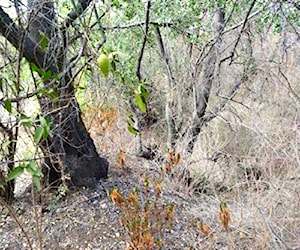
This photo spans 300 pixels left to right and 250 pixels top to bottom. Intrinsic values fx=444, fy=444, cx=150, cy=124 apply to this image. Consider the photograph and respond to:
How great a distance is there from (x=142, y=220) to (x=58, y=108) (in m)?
0.67

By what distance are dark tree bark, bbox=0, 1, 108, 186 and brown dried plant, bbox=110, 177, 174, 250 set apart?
0.38m

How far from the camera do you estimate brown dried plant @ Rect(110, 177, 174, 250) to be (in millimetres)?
1931

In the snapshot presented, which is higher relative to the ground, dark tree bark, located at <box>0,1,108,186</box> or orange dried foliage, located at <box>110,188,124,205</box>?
dark tree bark, located at <box>0,1,108,186</box>

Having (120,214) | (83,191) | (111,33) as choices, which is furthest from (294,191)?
(111,33)

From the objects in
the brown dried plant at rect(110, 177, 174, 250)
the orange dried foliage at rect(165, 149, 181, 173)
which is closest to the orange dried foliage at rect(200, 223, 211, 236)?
the brown dried plant at rect(110, 177, 174, 250)

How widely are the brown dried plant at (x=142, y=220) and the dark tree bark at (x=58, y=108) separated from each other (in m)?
0.38

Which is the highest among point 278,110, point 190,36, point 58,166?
point 190,36

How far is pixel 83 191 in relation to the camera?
96.3 inches

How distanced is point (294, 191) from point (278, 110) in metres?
1.48

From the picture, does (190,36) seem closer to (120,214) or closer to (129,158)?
(129,158)

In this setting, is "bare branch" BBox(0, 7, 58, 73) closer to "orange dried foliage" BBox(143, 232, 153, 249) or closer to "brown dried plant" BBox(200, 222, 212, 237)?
"orange dried foliage" BBox(143, 232, 153, 249)

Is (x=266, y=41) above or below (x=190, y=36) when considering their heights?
below

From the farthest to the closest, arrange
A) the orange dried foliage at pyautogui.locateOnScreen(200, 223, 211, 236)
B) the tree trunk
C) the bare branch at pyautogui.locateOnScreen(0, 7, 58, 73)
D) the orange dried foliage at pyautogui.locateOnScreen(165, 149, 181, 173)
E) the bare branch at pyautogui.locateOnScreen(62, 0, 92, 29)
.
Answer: the tree trunk
the orange dried foliage at pyautogui.locateOnScreen(165, 149, 181, 173)
the orange dried foliage at pyautogui.locateOnScreen(200, 223, 211, 236)
the bare branch at pyautogui.locateOnScreen(62, 0, 92, 29)
the bare branch at pyautogui.locateOnScreen(0, 7, 58, 73)

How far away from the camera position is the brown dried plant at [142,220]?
1931 mm
